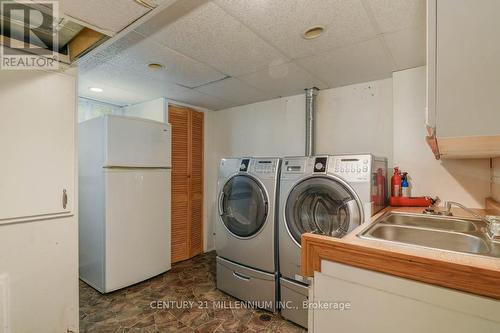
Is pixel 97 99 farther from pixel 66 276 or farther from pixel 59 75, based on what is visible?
pixel 66 276

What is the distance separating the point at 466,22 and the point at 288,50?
1.22 metres

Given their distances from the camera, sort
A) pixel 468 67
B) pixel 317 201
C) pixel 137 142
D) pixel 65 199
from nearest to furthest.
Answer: pixel 468 67 < pixel 65 199 < pixel 317 201 < pixel 137 142

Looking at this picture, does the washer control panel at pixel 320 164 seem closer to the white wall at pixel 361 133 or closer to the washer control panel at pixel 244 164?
the washer control panel at pixel 244 164

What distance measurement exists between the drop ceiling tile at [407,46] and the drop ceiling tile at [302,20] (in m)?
0.18

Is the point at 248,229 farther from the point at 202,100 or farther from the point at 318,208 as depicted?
the point at 202,100

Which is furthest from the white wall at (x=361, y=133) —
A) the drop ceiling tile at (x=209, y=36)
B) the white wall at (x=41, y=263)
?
the white wall at (x=41, y=263)

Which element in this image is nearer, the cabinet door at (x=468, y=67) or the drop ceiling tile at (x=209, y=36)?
the cabinet door at (x=468, y=67)

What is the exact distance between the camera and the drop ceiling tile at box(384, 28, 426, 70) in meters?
1.56

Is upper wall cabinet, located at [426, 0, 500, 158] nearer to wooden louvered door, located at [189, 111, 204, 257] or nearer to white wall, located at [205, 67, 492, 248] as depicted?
white wall, located at [205, 67, 492, 248]

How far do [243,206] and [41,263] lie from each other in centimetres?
148

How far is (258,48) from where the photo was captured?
1.75m

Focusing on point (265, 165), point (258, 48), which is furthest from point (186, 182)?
point (258, 48)

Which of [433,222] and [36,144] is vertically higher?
[36,144]

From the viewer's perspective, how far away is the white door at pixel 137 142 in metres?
2.26
